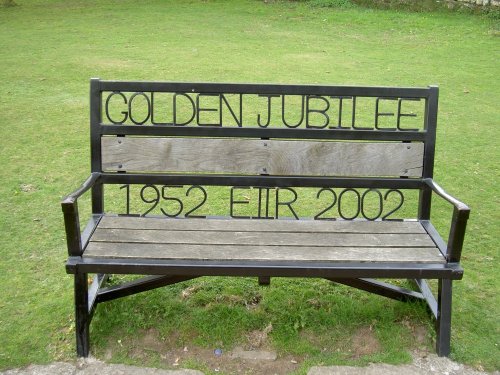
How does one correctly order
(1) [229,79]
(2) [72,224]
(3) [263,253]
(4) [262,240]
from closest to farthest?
(2) [72,224]
(3) [263,253]
(4) [262,240]
(1) [229,79]

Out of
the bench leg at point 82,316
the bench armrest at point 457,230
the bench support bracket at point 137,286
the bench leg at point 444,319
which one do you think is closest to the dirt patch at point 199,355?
the bench leg at point 82,316

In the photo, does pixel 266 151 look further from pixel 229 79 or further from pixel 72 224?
pixel 229 79

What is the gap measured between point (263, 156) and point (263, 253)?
2.11 ft

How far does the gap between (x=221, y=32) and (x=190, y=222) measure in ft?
36.2

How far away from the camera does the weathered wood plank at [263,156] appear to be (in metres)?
3.72

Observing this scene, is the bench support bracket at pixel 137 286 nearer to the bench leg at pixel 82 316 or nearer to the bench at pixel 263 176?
the bench at pixel 263 176

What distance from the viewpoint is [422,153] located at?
3.72 m

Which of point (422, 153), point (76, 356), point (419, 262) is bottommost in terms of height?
point (76, 356)

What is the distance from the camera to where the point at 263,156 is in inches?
147

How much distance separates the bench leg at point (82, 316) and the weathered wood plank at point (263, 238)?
25cm

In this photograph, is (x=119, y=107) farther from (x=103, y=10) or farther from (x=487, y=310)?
(x=103, y=10)

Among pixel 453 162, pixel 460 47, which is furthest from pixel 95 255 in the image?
pixel 460 47

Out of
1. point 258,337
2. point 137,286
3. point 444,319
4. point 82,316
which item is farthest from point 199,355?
point 444,319

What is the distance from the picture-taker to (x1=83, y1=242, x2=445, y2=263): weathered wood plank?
3248 mm
